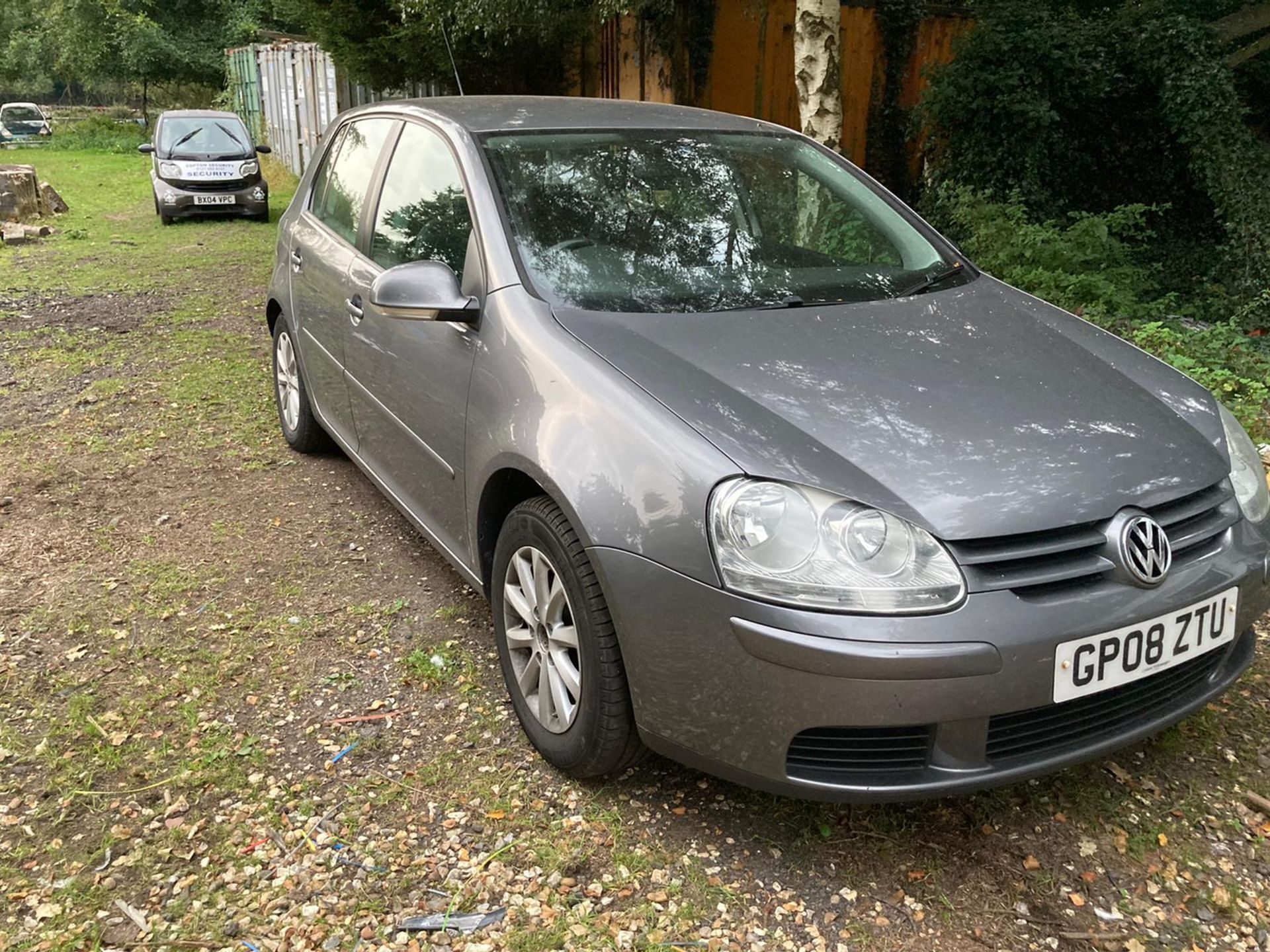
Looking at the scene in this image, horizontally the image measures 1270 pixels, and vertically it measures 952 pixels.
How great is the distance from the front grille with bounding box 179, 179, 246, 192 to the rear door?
10821 millimetres

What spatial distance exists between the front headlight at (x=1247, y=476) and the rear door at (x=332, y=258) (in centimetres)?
280

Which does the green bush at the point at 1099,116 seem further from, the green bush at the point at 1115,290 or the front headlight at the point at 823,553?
the front headlight at the point at 823,553

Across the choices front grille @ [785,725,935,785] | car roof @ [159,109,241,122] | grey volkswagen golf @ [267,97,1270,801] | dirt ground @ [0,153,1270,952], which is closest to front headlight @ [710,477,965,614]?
grey volkswagen golf @ [267,97,1270,801]

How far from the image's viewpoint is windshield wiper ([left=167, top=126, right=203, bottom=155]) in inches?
564

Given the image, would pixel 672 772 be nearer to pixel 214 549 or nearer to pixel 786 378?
pixel 786 378

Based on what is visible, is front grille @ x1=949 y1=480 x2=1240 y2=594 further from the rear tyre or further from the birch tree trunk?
the birch tree trunk

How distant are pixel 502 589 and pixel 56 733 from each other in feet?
4.19

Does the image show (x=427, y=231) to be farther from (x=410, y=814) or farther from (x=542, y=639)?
(x=410, y=814)

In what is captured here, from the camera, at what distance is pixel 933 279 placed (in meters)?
3.32

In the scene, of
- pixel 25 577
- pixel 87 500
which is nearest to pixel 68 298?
pixel 87 500

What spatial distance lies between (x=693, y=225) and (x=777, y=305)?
0.45 metres

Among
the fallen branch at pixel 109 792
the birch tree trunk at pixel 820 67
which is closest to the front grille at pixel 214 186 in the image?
the birch tree trunk at pixel 820 67

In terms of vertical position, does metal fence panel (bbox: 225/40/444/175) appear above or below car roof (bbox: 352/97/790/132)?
above

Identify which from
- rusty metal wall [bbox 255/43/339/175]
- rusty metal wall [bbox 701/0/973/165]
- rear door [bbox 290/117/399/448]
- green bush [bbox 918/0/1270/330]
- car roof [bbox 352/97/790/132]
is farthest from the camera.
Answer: rusty metal wall [bbox 255/43/339/175]
